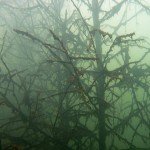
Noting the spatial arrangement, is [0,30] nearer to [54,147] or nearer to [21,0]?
[21,0]

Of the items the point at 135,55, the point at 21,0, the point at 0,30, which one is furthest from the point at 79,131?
the point at 135,55

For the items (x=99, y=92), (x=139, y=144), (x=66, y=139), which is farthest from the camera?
(x=139, y=144)

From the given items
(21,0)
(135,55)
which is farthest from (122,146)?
(21,0)

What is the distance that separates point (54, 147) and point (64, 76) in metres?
1.36

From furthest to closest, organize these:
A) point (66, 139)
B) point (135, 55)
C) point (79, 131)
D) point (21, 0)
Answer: point (135, 55), point (21, 0), point (79, 131), point (66, 139)

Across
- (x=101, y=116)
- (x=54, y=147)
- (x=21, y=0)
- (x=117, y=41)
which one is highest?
(x=21, y=0)

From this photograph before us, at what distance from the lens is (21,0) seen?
8.46 metres

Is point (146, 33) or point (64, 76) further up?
point (146, 33)

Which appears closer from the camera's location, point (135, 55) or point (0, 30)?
point (0, 30)

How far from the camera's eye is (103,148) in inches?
197

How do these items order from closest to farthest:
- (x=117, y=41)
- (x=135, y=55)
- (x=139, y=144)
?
(x=117, y=41) → (x=139, y=144) → (x=135, y=55)

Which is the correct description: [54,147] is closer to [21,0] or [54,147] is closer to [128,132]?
[21,0]

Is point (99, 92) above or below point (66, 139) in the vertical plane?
above

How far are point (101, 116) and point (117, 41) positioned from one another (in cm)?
141
